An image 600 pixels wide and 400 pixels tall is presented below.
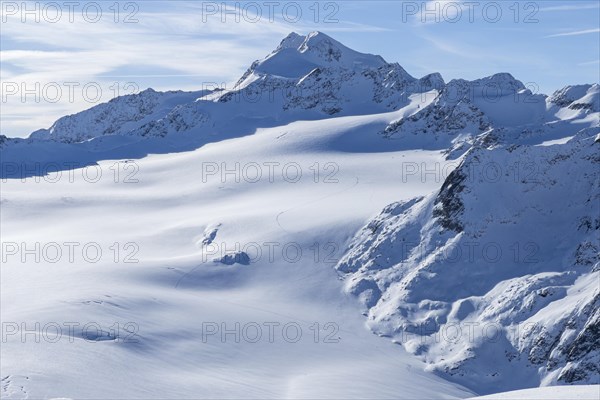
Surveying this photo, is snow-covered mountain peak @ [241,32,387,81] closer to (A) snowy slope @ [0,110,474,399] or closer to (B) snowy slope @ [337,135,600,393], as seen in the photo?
(A) snowy slope @ [0,110,474,399]

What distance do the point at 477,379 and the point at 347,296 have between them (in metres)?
13.9

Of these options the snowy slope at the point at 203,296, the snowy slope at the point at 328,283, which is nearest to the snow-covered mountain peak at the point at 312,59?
the snowy slope at the point at 203,296

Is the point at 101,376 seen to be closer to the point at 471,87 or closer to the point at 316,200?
the point at 316,200

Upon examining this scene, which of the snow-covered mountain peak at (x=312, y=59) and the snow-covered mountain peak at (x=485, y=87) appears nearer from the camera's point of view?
the snow-covered mountain peak at (x=485, y=87)

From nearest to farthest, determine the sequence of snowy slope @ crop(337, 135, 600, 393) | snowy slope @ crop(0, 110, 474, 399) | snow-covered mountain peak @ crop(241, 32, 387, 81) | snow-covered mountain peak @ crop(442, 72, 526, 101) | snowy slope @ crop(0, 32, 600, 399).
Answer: snowy slope @ crop(0, 110, 474, 399) → snowy slope @ crop(0, 32, 600, 399) → snowy slope @ crop(337, 135, 600, 393) → snow-covered mountain peak @ crop(442, 72, 526, 101) → snow-covered mountain peak @ crop(241, 32, 387, 81)

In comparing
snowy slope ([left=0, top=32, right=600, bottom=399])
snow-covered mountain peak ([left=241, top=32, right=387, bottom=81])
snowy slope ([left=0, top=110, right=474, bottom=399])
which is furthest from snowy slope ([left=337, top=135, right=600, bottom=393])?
snow-covered mountain peak ([left=241, top=32, right=387, bottom=81])

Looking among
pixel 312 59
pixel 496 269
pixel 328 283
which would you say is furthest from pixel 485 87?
pixel 328 283

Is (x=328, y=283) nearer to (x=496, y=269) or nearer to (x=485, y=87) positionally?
(x=496, y=269)

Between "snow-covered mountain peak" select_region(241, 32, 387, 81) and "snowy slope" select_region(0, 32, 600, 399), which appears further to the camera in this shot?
"snow-covered mountain peak" select_region(241, 32, 387, 81)

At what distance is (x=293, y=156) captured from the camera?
116562mm

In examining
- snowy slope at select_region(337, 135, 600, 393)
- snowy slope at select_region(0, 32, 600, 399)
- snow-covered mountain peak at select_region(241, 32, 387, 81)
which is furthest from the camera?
snow-covered mountain peak at select_region(241, 32, 387, 81)

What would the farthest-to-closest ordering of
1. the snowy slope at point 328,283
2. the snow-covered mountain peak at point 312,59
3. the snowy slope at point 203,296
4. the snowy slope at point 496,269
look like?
the snow-covered mountain peak at point 312,59, the snowy slope at point 496,269, the snowy slope at point 328,283, the snowy slope at point 203,296

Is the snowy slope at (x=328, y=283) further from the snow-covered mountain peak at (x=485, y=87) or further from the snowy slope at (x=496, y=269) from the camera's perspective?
the snow-covered mountain peak at (x=485, y=87)

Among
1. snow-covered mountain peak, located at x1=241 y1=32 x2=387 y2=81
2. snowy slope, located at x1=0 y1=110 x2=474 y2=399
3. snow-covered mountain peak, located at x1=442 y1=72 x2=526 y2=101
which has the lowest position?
snowy slope, located at x1=0 y1=110 x2=474 y2=399
